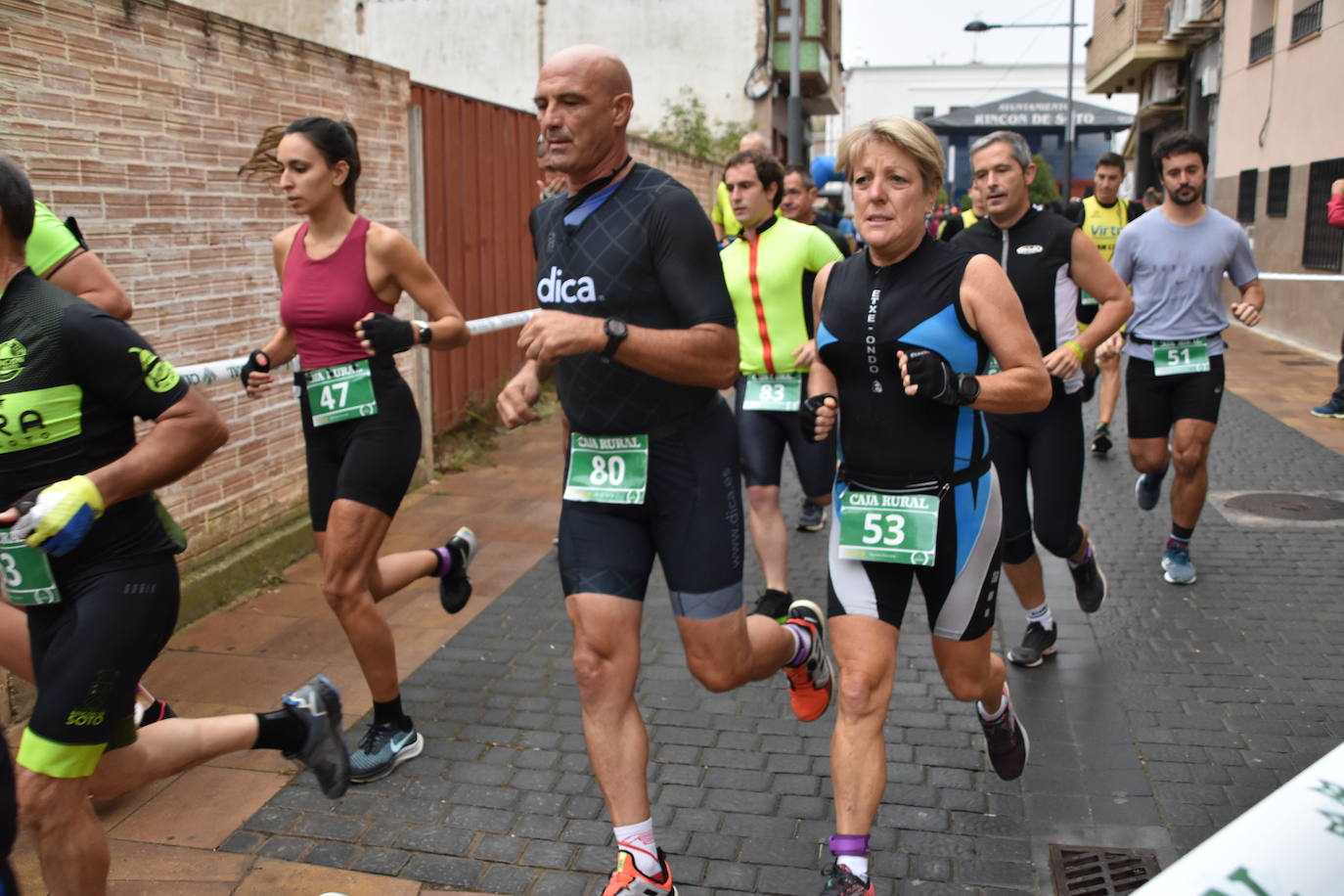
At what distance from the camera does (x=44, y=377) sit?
2.93m

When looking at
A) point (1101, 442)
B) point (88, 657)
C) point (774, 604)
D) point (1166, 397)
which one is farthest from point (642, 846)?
point (1101, 442)

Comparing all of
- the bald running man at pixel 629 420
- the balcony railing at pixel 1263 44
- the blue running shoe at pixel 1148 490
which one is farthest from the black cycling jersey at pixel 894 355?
the balcony railing at pixel 1263 44

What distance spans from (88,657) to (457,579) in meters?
2.42

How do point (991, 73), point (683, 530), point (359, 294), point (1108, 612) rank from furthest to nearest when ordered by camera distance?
point (991, 73) < point (1108, 612) < point (359, 294) < point (683, 530)

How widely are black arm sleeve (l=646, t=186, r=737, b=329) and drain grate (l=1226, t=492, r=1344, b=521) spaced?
18.9 ft

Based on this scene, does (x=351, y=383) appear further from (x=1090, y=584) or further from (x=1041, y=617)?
(x=1090, y=584)

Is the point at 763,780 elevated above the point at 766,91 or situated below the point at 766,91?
below

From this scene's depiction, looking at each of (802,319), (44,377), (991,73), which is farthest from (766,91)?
(991,73)

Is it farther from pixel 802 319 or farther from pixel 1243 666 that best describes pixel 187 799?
pixel 1243 666

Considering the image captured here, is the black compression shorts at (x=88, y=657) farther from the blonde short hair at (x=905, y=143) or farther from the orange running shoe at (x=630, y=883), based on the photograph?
the blonde short hair at (x=905, y=143)

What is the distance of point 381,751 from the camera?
4375mm

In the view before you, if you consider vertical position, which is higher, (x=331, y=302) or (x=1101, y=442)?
(x=331, y=302)

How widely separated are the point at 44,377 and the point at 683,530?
1.63 metres

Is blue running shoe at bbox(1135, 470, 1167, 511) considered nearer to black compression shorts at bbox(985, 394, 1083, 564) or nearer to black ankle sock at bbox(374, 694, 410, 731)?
black compression shorts at bbox(985, 394, 1083, 564)
